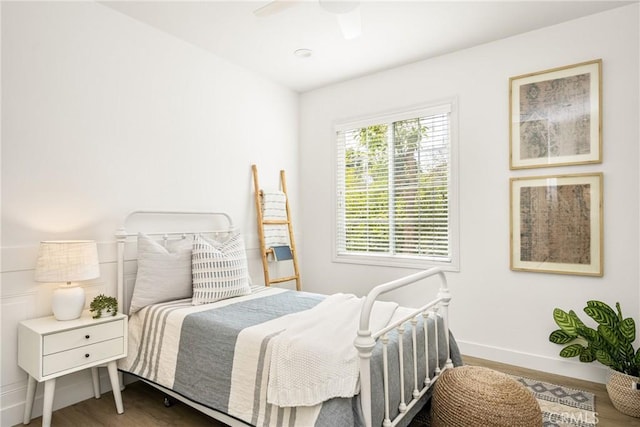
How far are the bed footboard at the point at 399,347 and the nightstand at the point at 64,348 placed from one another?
62.6 inches

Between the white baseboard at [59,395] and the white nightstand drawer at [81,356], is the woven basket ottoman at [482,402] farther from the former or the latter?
the white baseboard at [59,395]

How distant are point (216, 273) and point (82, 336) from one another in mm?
859

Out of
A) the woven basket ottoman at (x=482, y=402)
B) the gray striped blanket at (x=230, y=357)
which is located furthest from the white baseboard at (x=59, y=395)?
the woven basket ottoman at (x=482, y=402)

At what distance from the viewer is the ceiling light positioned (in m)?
3.25

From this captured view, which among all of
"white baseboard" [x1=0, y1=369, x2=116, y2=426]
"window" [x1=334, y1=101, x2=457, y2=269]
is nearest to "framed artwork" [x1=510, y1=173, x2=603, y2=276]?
"window" [x1=334, y1=101, x2=457, y2=269]

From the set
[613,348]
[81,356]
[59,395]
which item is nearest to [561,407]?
[613,348]

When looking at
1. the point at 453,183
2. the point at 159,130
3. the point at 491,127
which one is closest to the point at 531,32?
the point at 491,127

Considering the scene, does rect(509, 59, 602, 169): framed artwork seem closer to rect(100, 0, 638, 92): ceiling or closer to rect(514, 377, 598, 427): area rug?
rect(100, 0, 638, 92): ceiling

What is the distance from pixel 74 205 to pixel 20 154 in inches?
16.3

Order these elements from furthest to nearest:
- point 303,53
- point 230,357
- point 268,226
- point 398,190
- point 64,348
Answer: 1. point 268,226
2. point 398,190
3. point 303,53
4. point 64,348
5. point 230,357

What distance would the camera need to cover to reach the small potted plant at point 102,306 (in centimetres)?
225

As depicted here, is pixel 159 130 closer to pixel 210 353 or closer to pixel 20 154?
pixel 20 154

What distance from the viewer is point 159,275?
256cm

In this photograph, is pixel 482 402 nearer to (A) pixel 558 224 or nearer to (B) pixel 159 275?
(A) pixel 558 224
